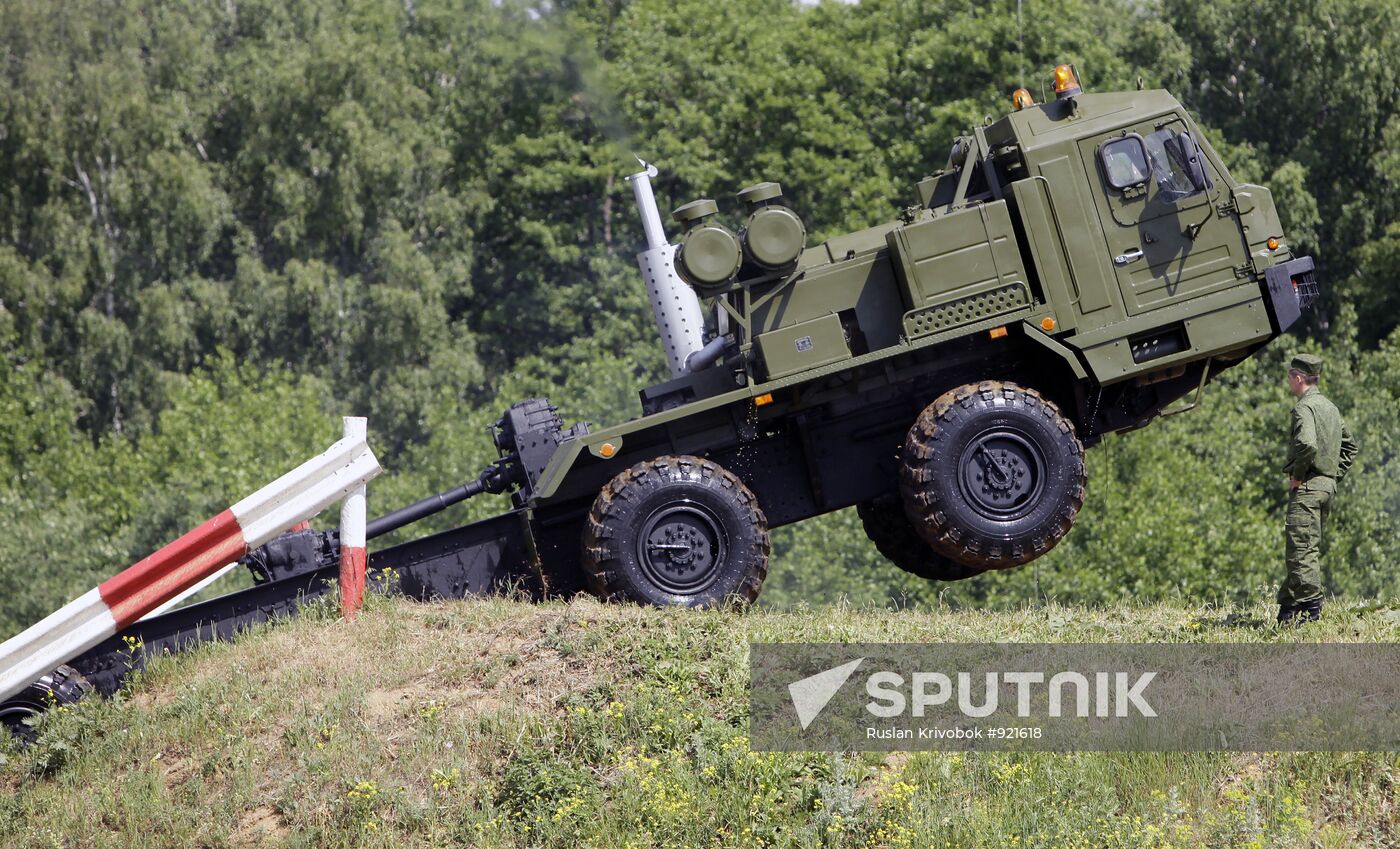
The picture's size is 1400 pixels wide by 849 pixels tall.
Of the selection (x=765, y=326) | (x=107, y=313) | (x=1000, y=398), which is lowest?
(x=1000, y=398)

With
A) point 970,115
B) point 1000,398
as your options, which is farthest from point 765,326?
point 970,115

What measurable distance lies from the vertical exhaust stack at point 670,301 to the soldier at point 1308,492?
4.62 metres

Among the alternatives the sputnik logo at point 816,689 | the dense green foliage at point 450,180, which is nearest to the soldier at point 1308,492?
the sputnik logo at point 816,689

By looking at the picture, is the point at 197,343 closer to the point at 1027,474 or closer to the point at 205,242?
the point at 205,242

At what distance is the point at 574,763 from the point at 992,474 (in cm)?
382

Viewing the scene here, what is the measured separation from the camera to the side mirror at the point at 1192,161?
11727 millimetres

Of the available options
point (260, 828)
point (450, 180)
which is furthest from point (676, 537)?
point (450, 180)

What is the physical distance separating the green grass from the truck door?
2.28 metres

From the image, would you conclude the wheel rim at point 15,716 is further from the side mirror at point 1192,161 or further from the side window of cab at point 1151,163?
the side mirror at point 1192,161

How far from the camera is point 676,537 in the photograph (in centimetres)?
1173

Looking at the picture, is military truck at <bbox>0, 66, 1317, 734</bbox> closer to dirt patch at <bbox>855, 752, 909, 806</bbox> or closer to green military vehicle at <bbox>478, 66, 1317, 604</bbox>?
green military vehicle at <bbox>478, 66, 1317, 604</bbox>

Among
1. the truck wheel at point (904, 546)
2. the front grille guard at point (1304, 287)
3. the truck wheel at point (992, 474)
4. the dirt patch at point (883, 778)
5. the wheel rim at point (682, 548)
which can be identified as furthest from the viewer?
the truck wheel at point (904, 546)

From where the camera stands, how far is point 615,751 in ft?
Answer: 30.6

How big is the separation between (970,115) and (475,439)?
1338 centimetres
